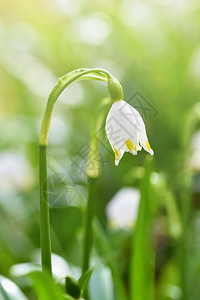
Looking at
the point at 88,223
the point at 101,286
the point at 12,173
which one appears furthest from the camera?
the point at 12,173

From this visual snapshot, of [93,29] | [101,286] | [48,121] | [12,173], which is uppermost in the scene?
[93,29]

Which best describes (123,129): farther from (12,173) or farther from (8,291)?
(12,173)

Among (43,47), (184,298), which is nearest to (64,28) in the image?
(43,47)

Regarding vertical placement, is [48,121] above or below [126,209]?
above

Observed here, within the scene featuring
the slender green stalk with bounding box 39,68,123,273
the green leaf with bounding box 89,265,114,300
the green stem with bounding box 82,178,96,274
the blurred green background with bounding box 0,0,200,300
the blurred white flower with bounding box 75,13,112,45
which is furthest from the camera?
the blurred white flower with bounding box 75,13,112,45

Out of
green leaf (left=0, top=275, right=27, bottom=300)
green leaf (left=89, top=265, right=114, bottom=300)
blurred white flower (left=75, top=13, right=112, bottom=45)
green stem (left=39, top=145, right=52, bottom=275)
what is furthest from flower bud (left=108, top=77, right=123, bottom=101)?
blurred white flower (left=75, top=13, right=112, bottom=45)

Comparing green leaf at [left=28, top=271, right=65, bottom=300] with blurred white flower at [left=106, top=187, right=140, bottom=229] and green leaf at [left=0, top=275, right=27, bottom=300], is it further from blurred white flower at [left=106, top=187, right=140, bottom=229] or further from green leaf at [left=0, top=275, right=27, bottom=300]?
blurred white flower at [left=106, top=187, right=140, bottom=229]

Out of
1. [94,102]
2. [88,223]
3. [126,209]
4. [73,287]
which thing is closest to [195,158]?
[126,209]
